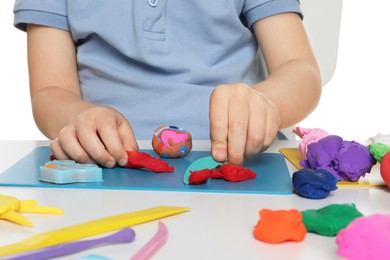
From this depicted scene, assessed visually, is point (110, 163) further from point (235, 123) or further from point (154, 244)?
point (154, 244)

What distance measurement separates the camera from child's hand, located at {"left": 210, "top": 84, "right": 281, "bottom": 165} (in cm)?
62

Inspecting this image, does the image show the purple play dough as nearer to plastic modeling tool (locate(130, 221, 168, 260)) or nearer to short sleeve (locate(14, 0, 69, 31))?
plastic modeling tool (locate(130, 221, 168, 260))

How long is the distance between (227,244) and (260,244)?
0.02 meters

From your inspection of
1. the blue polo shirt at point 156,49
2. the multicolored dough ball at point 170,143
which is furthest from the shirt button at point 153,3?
the multicolored dough ball at point 170,143

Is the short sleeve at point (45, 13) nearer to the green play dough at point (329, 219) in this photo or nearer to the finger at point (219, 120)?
the finger at point (219, 120)

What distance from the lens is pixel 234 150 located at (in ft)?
2.05

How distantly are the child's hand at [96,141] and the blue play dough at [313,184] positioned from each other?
192 millimetres

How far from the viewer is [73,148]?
2.15 feet

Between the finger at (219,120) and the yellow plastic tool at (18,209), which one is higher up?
the finger at (219,120)

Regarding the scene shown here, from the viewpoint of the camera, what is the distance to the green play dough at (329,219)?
0.43m

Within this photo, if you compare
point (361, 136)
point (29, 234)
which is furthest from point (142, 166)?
point (361, 136)

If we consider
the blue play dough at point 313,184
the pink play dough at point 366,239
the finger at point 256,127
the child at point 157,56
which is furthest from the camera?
the child at point 157,56

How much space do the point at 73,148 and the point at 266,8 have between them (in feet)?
1.44

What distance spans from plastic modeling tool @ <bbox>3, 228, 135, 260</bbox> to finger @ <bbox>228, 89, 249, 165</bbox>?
0.22m
